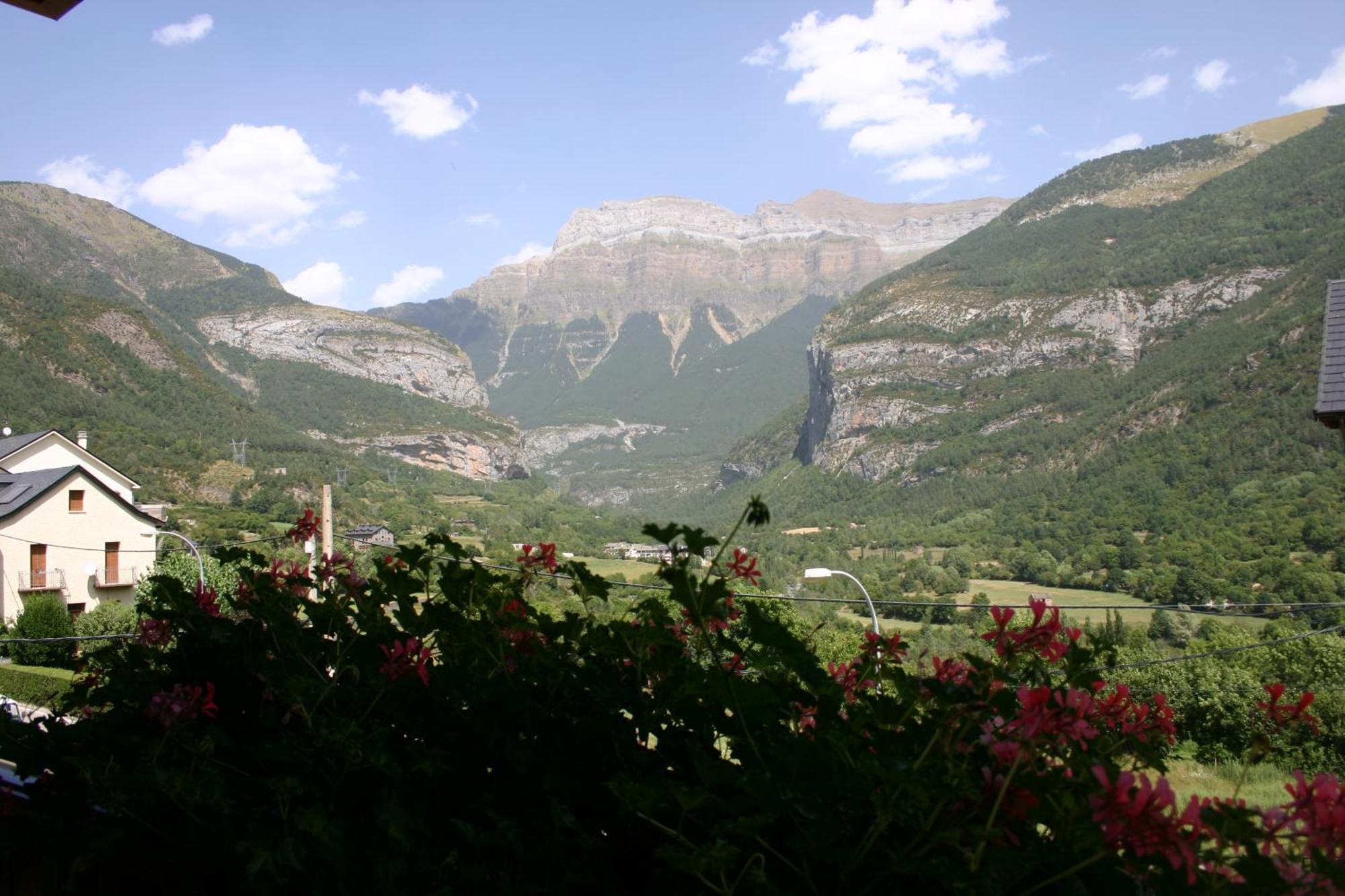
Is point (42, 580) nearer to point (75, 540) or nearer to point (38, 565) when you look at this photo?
point (38, 565)

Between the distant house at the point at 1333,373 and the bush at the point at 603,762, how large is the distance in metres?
10.7

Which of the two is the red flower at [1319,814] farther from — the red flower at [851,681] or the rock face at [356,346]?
the rock face at [356,346]

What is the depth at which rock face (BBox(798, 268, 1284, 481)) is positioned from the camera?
11506 cm

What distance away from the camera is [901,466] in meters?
124

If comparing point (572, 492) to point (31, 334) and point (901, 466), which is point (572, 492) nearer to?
point (901, 466)

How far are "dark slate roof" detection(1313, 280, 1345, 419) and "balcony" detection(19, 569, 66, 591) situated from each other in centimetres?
3247

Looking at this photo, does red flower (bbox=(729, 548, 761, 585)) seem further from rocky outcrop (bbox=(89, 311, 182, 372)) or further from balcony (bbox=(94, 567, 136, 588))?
rocky outcrop (bbox=(89, 311, 182, 372))

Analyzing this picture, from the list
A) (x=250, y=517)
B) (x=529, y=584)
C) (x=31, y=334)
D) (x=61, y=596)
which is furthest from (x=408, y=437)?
(x=529, y=584)

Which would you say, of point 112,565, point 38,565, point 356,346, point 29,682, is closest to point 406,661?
point 29,682

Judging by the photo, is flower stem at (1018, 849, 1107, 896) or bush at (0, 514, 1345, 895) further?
bush at (0, 514, 1345, 895)

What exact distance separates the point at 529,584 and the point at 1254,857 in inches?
64.3

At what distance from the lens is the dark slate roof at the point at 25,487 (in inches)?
1098

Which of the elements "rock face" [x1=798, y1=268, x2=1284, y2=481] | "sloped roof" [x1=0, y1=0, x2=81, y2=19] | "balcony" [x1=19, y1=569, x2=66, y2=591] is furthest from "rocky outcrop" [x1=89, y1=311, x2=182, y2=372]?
"sloped roof" [x1=0, y1=0, x2=81, y2=19]

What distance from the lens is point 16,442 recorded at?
33531mm
